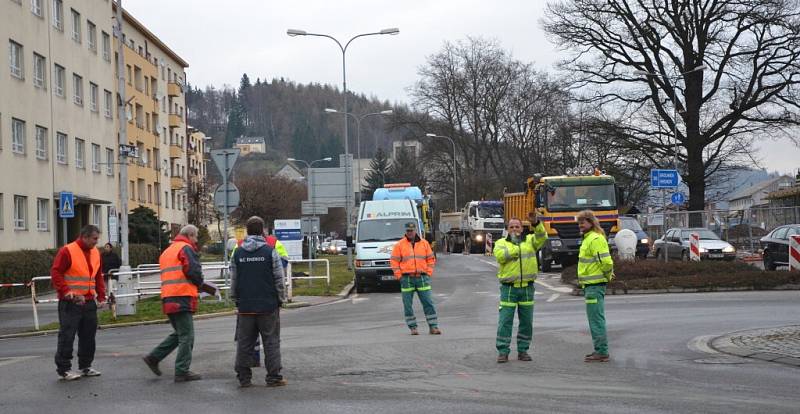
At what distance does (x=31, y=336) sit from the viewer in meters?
18.5

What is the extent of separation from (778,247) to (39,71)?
30.3 metres

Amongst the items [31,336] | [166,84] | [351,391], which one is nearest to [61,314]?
[351,391]

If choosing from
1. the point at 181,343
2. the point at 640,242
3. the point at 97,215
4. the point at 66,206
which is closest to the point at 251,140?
the point at 97,215

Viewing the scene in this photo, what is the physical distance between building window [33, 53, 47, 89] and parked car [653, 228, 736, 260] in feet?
85.9

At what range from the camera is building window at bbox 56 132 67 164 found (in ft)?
145

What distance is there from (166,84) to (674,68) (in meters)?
48.1

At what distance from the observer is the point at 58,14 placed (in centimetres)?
4525

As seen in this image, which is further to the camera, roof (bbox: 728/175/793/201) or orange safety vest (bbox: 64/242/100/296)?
roof (bbox: 728/175/793/201)

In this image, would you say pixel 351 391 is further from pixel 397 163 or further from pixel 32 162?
pixel 397 163

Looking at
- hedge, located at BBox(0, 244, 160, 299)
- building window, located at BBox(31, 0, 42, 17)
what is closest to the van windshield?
hedge, located at BBox(0, 244, 160, 299)

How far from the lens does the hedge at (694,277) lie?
23.6m

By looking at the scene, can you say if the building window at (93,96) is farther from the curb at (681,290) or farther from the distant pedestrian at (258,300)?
the distant pedestrian at (258,300)

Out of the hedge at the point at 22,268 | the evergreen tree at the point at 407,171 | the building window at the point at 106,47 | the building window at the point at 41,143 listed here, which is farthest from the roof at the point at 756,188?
the hedge at the point at 22,268

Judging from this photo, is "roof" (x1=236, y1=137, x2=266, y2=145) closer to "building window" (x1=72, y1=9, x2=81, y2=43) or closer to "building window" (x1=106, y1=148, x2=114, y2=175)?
"building window" (x1=106, y1=148, x2=114, y2=175)
